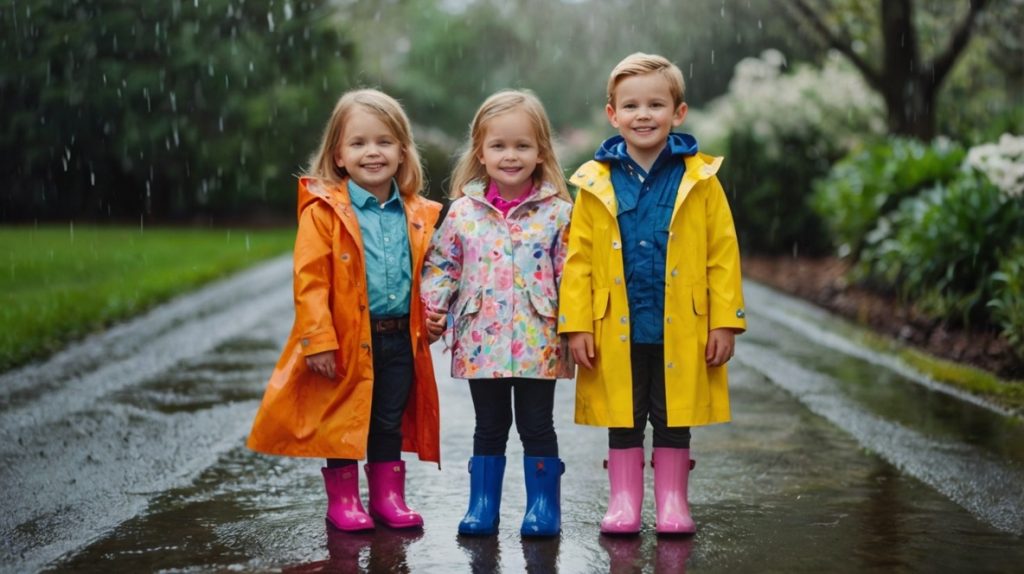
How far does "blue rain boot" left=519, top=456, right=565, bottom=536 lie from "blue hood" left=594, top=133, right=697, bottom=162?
1058mm

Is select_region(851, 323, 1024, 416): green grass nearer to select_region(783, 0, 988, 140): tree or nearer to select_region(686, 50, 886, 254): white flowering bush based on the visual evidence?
select_region(783, 0, 988, 140): tree

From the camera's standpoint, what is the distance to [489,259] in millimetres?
4375

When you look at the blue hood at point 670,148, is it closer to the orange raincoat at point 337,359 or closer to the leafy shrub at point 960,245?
the orange raincoat at point 337,359

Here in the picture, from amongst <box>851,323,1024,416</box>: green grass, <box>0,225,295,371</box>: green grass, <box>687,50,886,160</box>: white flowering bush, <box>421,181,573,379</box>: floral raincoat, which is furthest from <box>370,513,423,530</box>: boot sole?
<box>687,50,886,160</box>: white flowering bush

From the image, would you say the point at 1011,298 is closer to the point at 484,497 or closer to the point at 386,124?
the point at 484,497

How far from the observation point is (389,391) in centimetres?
448

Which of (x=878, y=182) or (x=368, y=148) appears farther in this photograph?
(x=878, y=182)

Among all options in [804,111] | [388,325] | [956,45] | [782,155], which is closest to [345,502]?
[388,325]

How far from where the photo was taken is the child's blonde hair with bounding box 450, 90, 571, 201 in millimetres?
4430

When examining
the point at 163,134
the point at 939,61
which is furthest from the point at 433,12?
the point at 939,61

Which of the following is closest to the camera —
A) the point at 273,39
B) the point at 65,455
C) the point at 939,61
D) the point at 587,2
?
the point at 65,455

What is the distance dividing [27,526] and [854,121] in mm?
16330

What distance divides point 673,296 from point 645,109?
642 mm

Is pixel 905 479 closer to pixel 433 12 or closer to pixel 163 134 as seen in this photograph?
pixel 163 134
